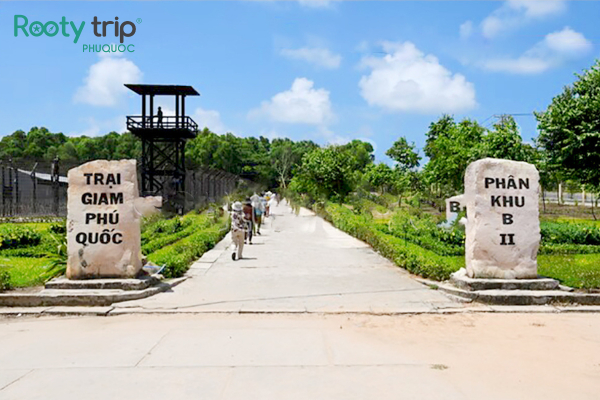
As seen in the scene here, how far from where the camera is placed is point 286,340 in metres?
6.43

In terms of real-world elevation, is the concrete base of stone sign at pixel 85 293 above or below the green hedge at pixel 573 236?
below

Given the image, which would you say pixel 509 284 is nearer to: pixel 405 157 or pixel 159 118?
pixel 159 118

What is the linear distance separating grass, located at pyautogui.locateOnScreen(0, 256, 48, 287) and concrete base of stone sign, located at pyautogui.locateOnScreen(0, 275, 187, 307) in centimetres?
86

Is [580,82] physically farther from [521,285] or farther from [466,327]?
[466,327]

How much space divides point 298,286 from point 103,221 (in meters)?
3.60

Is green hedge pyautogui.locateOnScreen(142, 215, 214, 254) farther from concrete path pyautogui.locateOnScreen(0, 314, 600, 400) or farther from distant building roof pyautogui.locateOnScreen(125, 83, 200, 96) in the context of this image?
→ distant building roof pyautogui.locateOnScreen(125, 83, 200, 96)

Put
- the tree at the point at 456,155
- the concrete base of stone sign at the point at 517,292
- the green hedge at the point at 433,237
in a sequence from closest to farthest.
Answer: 1. the concrete base of stone sign at the point at 517,292
2. the green hedge at the point at 433,237
3. the tree at the point at 456,155

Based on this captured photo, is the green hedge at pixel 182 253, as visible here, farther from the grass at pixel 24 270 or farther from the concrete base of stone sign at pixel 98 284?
the grass at pixel 24 270

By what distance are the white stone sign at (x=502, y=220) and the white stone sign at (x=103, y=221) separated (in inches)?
226

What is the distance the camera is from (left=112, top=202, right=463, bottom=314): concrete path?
8.38m

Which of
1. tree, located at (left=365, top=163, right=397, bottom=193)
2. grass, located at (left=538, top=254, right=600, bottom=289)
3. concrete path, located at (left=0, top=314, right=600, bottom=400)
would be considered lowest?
concrete path, located at (left=0, top=314, right=600, bottom=400)

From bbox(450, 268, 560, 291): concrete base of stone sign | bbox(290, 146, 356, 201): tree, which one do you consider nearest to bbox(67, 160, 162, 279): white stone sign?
bbox(450, 268, 560, 291): concrete base of stone sign

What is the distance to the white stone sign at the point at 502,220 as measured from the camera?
30.3 feet

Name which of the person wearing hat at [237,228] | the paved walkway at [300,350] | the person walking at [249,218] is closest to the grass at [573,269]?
the paved walkway at [300,350]
